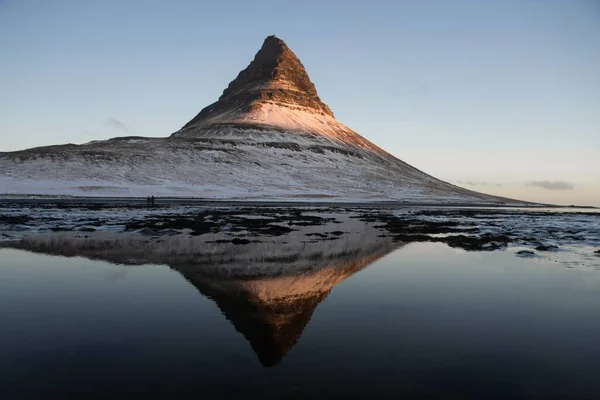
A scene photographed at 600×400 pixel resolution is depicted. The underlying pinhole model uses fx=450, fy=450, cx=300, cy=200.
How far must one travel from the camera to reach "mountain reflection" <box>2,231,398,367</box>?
10.5 meters

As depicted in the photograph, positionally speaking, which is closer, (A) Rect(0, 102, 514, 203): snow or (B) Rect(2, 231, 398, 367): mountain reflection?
(B) Rect(2, 231, 398, 367): mountain reflection

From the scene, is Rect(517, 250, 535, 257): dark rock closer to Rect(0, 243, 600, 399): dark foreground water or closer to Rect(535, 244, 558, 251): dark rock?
Rect(535, 244, 558, 251): dark rock

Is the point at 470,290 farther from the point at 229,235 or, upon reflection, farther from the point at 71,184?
the point at 71,184

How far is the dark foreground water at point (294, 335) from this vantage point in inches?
278

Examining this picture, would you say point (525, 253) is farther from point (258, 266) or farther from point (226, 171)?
point (226, 171)

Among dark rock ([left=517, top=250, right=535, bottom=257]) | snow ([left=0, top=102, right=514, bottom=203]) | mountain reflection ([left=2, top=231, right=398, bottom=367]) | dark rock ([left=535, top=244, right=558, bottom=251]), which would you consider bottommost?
mountain reflection ([left=2, top=231, right=398, bottom=367])

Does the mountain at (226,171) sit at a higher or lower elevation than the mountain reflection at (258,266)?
higher

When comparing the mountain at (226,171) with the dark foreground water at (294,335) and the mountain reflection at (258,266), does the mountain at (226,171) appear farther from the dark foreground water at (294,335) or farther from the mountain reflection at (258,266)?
the dark foreground water at (294,335)

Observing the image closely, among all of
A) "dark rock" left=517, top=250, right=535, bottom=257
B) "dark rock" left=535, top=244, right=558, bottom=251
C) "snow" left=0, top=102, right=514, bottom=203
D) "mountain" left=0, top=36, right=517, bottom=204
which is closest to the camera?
"dark rock" left=517, top=250, right=535, bottom=257

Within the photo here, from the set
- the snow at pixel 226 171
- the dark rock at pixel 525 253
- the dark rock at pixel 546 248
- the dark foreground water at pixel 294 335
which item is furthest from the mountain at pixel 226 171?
the dark foreground water at pixel 294 335

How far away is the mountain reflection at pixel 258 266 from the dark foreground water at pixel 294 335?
3.7 inches

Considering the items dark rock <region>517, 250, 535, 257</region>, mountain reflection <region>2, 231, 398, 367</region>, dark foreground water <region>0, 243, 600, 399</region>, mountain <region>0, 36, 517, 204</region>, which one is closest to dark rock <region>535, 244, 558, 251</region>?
dark rock <region>517, 250, 535, 257</region>

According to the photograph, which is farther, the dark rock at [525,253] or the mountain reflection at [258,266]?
the dark rock at [525,253]

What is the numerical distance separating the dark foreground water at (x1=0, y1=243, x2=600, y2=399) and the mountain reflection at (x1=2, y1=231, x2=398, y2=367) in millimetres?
94
